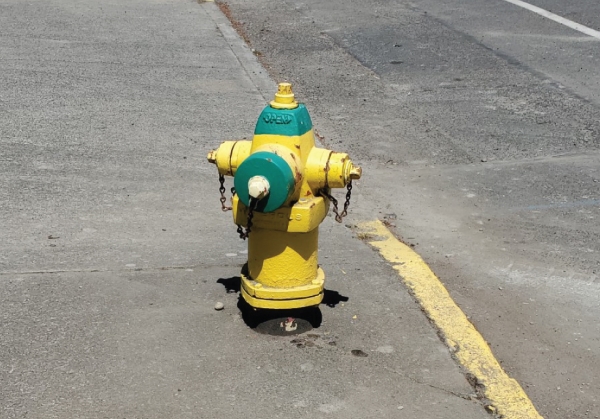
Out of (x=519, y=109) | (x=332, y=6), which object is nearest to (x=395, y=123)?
(x=519, y=109)

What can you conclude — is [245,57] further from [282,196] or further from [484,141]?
[282,196]

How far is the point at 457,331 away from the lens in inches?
174

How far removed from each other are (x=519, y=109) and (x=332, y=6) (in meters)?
5.86

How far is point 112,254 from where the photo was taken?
523 centimetres

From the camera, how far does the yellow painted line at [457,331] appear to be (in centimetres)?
384

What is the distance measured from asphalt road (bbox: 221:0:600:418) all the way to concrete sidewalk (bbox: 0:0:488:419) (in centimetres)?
46

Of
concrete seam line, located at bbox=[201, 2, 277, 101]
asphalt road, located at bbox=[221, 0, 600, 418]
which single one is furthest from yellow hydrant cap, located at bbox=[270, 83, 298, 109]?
concrete seam line, located at bbox=[201, 2, 277, 101]

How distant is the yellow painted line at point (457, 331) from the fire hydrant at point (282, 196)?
71 cm

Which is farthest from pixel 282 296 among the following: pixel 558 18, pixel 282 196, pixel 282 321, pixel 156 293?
pixel 558 18

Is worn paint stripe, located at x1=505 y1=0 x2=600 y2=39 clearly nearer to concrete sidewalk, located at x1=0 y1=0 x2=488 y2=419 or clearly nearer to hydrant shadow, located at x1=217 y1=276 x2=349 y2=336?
concrete sidewalk, located at x1=0 y1=0 x2=488 y2=419

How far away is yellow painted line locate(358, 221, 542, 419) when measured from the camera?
12.6 feet

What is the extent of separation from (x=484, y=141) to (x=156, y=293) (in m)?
4.04

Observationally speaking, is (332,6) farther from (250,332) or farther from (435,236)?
(250,332)

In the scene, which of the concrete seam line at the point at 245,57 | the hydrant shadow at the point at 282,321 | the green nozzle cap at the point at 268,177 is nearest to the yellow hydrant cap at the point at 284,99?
the green nozzle cap at the point at 268,177
